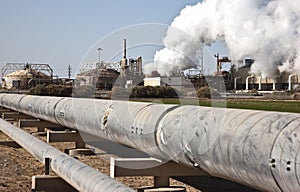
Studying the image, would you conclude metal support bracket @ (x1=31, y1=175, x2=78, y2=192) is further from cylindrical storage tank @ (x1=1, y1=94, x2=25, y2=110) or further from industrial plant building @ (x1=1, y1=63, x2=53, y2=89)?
industrial plant building @ (x1=1, y1=63, x2=53, y2=89)

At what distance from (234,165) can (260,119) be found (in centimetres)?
50


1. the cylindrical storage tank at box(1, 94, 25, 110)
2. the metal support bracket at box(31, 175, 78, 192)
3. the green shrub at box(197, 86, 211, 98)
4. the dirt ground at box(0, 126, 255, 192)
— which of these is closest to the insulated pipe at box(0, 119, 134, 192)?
the metal support bracket at box(31, 175, 78, 192)

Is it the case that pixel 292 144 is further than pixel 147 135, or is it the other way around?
pixel 147 135

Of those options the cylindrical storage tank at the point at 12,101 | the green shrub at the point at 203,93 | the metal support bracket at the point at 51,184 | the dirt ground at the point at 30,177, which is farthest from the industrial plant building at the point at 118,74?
the cylindrical storage tank at the point at 12,101

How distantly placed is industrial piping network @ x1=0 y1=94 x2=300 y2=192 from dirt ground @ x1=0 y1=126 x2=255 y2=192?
89cm

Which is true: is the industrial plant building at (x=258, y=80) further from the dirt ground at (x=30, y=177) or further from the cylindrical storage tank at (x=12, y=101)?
the dirt ground at (x=30, y=177)

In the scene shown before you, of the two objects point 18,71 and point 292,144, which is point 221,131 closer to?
point 292,144

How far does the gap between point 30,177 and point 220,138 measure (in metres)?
4.71

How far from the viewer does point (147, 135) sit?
734cm

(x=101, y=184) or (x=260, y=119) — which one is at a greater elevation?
(x=260, y=119)

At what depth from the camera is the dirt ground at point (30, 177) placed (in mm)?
8539

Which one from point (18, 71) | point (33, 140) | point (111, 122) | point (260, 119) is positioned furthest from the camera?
point (18, 71)

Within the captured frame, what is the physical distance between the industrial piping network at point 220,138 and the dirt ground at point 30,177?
893mm

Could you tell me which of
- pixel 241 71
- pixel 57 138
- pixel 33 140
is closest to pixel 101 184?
pixel 33 140
